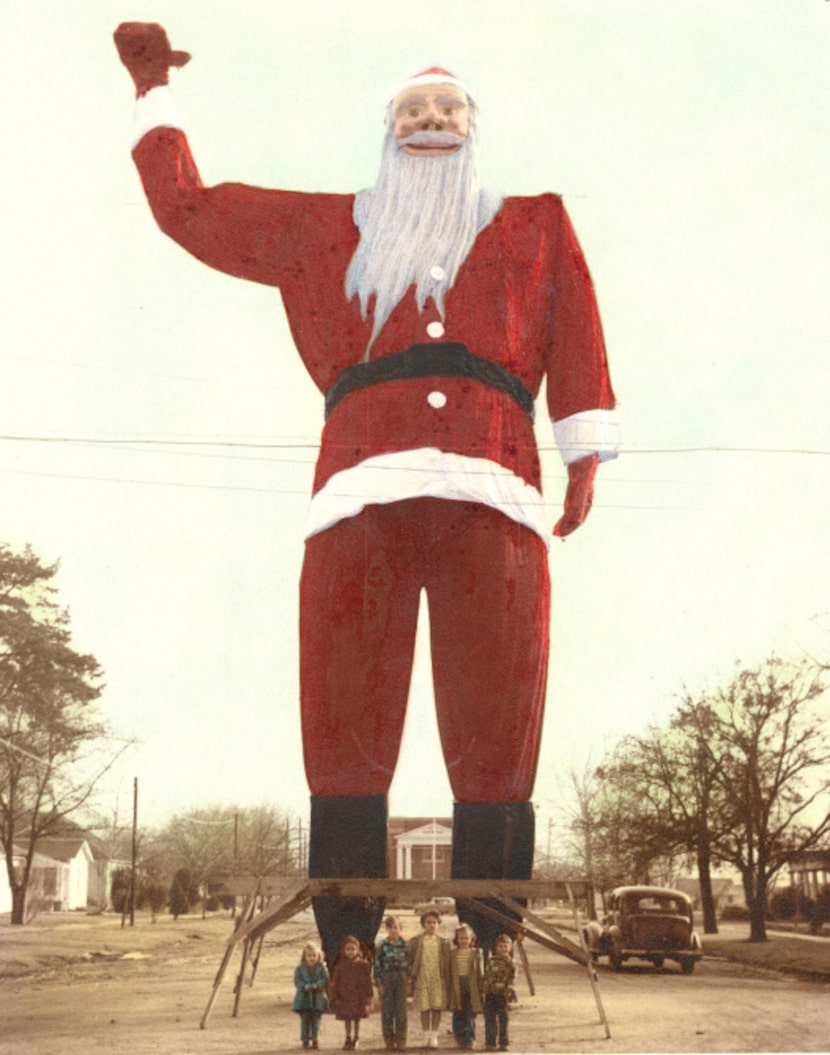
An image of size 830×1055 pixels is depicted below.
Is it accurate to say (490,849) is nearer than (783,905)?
Yes

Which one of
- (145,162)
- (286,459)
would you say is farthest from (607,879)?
(145,162)

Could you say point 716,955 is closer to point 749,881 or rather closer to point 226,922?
point 749,881

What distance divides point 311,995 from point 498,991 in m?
0.60

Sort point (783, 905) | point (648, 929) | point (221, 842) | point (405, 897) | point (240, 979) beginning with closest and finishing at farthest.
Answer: point (405, 897)
point (240, 979)
point (221, 842)
point (648, 929)
point (783, 905)

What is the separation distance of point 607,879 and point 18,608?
93.5 inches

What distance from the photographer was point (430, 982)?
4570 mm

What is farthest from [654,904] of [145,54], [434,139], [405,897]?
[145,54]

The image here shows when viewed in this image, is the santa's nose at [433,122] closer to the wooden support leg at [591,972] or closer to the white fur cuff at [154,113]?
the white fur cuff at [154,113]

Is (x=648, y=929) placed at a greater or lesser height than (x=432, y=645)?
lesser

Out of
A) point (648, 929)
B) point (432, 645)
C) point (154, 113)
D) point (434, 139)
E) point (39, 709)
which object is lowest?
point (648, 929)

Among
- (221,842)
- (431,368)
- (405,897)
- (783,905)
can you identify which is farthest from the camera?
(783,905)

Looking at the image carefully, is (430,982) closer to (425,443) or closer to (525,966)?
(525,966)

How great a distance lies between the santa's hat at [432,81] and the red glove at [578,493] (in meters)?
1.35

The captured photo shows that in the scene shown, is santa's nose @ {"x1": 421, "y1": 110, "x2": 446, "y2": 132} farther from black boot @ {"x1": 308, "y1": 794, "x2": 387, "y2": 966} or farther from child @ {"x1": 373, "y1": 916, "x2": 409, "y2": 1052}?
child @ {"x1": 373, "y1": 916, "x2": 409, "y2": 1052}
